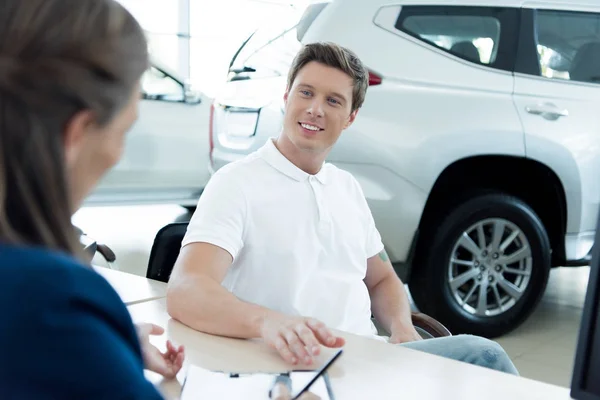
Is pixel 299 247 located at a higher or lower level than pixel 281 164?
lower

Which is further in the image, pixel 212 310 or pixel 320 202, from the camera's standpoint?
pixel 320 202

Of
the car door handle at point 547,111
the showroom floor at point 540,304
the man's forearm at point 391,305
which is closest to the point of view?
the man's forearm at point 391,305

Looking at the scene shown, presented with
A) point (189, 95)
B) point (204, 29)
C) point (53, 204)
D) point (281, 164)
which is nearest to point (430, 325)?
point (281, 164)

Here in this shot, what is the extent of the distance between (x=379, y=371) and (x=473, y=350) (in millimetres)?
455

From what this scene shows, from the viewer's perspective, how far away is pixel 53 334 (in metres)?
0.62

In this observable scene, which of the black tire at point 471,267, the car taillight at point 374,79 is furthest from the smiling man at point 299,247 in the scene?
the black tire at point 471,267

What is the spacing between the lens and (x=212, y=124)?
404 cm

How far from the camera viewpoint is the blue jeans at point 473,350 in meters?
1.69

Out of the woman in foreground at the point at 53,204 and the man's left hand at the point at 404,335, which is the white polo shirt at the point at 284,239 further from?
the woman in foreground at the point at 53,204

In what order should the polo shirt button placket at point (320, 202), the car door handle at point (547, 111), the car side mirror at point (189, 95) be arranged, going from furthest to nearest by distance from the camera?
the car side mirror at point (189, 95)
the car door handle at point (547, 111)
the polo shirt button placket at point (320, 202)

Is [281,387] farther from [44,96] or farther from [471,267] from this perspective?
[471,267]

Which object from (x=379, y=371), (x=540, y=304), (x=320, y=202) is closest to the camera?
(x=379, y=371)

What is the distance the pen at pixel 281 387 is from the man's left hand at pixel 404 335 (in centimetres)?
78

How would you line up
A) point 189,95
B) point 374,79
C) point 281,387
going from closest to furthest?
point 281,387 → point 374,79 → point 189,95
